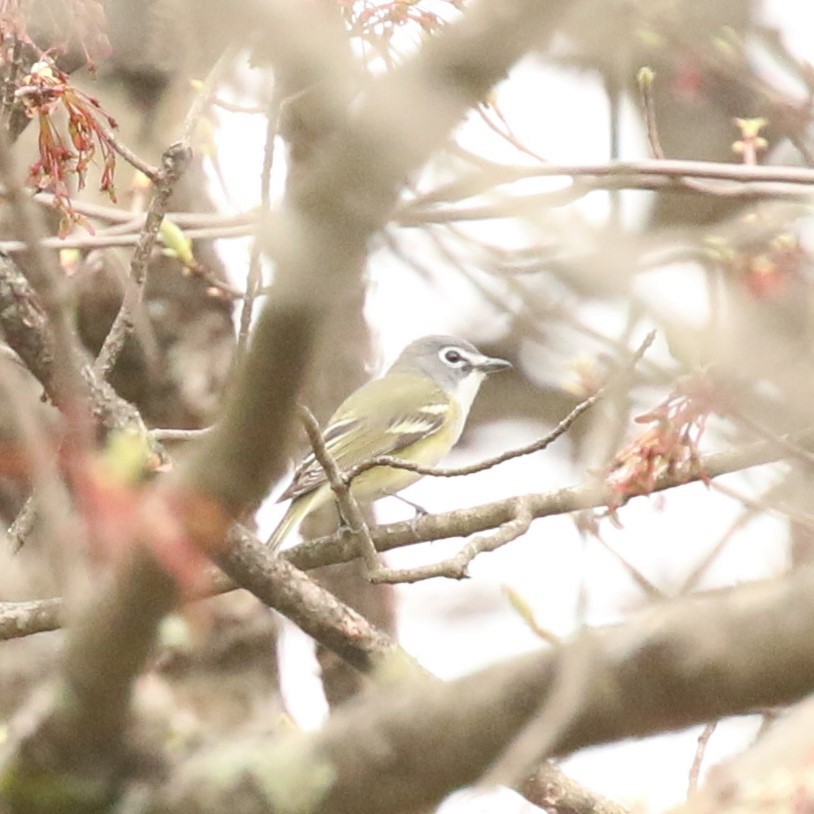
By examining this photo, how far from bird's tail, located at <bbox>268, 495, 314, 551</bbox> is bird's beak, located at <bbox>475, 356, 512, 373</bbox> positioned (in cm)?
179

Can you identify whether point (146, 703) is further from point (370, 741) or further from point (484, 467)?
point (484, 467)

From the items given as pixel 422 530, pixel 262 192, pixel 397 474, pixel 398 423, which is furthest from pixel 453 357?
pixel 262 192

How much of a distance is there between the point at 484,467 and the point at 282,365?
88.5 inches

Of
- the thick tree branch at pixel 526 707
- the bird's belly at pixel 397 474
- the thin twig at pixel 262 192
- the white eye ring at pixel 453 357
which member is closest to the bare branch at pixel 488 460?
the thin twig at pixel 262 192

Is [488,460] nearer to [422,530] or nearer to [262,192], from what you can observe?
[422,530]

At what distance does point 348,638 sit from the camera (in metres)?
3.62

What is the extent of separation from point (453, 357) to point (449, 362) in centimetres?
3

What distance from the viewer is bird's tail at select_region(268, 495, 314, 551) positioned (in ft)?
17.7

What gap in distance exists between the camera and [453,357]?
25.0 feet

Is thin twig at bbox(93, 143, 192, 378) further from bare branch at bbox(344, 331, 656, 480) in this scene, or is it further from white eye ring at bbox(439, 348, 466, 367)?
white eye ring at bbox(439, 348, 466, 367)

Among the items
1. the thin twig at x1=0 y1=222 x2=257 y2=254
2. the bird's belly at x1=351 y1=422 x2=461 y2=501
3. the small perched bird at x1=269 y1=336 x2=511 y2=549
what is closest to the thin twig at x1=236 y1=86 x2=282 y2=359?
the thin twig at x1=0 y1=222 x2=257 y2=254

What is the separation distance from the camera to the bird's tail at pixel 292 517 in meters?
5.41

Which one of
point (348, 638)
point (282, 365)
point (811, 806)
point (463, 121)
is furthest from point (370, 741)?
point (348, 638)

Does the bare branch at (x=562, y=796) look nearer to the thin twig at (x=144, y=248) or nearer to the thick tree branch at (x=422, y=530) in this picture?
the thick tree branch at (x=422, y=530)
